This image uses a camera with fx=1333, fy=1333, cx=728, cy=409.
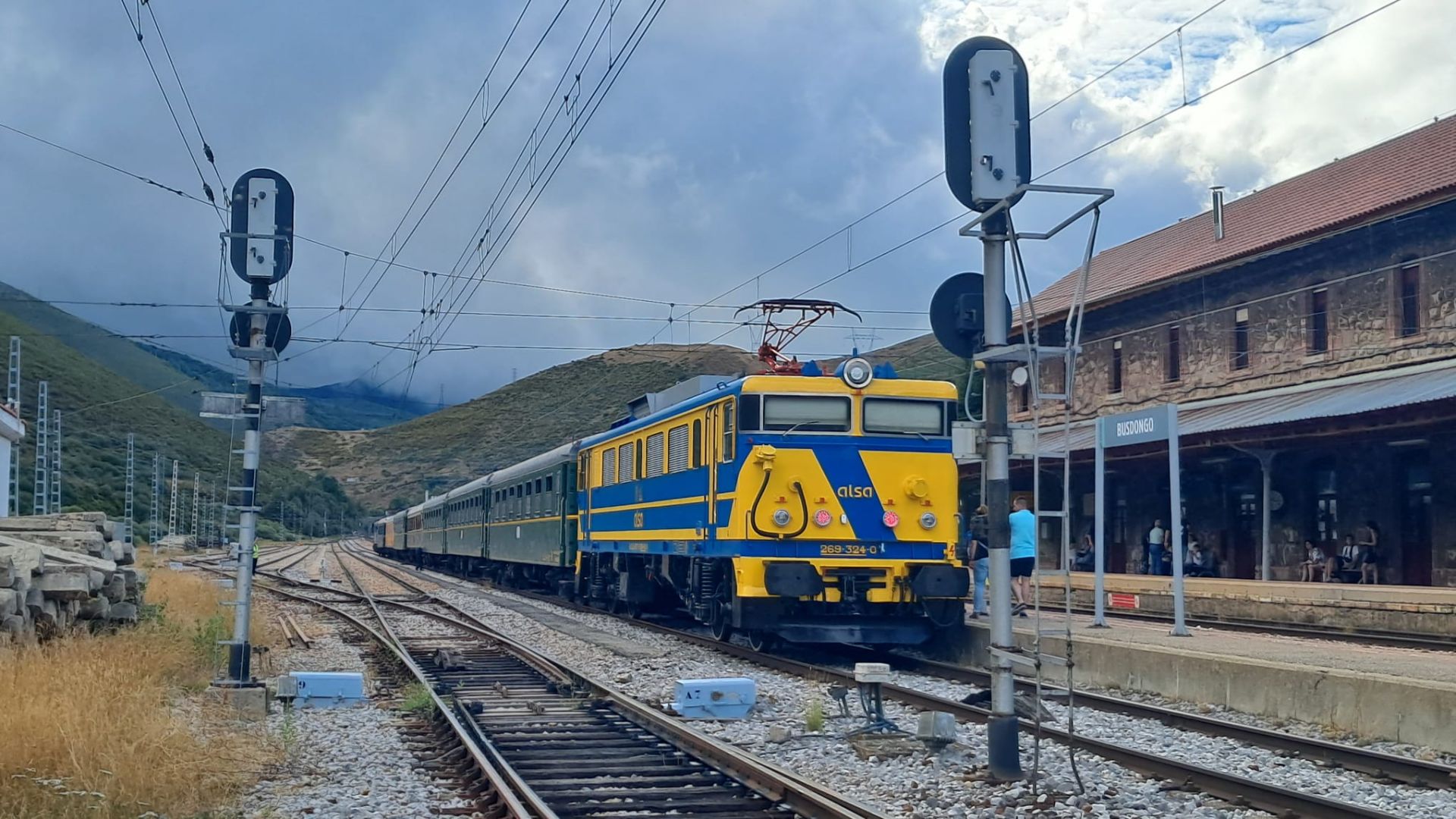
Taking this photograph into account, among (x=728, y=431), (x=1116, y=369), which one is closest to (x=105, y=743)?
(x=728, y=431)

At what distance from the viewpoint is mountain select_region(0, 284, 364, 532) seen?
62.1 m

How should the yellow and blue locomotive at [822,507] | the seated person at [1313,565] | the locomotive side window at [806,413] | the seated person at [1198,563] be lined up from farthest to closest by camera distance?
the seated person at [1198,563] < the seated person at [1313,565] < the locomotive side window at [806,413] < the yellow and blue locomotive at [822,507]

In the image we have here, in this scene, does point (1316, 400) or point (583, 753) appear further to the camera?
point (1316, 400)

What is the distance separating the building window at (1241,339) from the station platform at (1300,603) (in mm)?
8600

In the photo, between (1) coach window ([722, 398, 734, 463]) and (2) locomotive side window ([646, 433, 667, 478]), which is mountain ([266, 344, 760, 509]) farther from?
(1) coach window ([722, 398, 734, 463])

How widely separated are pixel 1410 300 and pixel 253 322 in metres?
21.7

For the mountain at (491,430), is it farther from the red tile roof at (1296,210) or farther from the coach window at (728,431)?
the coach window at (728,431)

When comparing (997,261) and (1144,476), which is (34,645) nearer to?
(997,261)

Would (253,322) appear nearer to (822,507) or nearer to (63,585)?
(63,585)

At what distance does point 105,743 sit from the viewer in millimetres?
6891

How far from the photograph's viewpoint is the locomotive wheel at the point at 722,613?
580 inches

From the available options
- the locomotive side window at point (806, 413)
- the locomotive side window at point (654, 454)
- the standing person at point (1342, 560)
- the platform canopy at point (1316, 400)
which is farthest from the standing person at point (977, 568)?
the standing person at point (1342, 560)

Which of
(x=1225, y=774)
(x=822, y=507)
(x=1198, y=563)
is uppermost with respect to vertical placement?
(x=822, y=507)

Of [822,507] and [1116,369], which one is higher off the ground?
[1116,369]
